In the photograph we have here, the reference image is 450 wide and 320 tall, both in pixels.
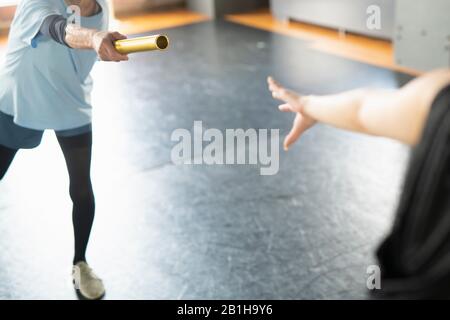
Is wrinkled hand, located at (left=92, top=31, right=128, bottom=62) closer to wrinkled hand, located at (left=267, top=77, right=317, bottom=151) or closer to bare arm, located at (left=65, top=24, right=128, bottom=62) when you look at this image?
bare arm, located at (left=65, top=24, right=128, bottom=62)

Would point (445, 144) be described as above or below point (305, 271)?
above

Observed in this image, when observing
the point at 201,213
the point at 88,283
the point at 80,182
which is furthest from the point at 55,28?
the point at 201,213

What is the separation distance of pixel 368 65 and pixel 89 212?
4.47 m

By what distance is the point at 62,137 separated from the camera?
1607mm

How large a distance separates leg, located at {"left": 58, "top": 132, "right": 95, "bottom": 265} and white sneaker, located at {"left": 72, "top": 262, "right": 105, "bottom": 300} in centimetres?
20

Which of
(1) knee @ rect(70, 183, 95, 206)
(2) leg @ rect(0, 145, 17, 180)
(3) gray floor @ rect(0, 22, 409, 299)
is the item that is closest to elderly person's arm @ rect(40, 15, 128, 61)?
(2) leg @ rect(0, 145, 17, 180)

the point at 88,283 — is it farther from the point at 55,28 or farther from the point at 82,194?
the point at 55,28

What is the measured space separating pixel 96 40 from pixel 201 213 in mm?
2439

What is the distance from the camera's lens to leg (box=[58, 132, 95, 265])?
5.40ft

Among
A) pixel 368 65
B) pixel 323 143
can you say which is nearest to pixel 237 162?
pixel 323 143

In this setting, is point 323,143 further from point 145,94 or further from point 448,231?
point 448,231

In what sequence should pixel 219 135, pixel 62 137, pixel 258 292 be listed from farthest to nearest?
pixel 219 135
pixel 258 292
pixel 62 137

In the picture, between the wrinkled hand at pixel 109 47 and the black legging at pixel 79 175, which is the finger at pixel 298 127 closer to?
the wrinkled hand at pixel 109 47
